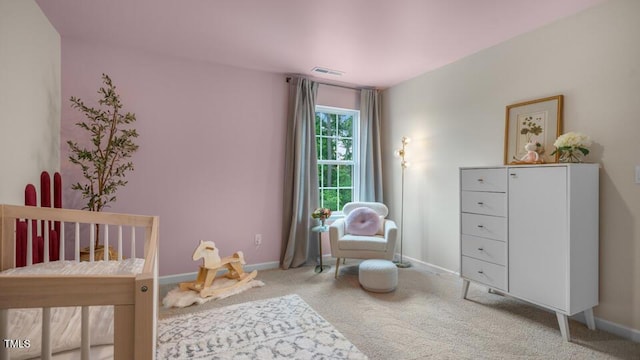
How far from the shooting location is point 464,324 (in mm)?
2135

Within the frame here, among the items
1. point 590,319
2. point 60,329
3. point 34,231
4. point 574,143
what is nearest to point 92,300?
point 60,329

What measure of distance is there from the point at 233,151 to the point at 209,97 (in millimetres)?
639

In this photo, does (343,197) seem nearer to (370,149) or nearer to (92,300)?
(370,149)

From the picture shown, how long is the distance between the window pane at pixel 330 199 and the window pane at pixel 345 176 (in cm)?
16

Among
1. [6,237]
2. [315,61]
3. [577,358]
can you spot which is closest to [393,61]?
[315,61]

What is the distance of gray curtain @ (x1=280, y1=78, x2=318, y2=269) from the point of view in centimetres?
350

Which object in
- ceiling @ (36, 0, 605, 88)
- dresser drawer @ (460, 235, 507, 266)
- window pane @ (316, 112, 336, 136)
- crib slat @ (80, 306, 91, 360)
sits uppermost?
ceiling @ (36, 0, 605, 88)

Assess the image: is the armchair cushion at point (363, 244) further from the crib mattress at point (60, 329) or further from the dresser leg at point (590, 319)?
the crib mattress at point (60, 329)

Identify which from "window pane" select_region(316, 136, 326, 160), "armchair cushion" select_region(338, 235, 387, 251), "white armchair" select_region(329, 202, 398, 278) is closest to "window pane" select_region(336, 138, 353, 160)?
"window pane" select_region(316, 136, 326, 160)

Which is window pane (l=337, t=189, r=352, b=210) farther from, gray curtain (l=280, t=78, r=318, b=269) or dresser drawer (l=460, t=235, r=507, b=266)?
dresser drawer (l=460, t=235, r=507, b=266)

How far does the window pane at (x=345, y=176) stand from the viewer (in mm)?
4070

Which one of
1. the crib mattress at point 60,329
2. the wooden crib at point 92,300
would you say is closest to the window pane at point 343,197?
the crib mattress at point 60,329

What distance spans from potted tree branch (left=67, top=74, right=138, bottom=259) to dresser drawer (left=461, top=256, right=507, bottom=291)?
3117 mm

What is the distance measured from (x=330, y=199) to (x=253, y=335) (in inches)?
89.8
